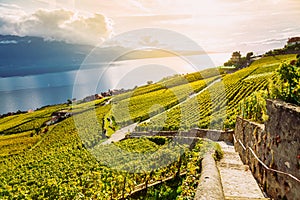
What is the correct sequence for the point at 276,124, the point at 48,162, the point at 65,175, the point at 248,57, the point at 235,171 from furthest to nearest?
the point at 248,57 → the point at 48,162 → the point at 65,175 → the point at 235,171 → the point at 276,124

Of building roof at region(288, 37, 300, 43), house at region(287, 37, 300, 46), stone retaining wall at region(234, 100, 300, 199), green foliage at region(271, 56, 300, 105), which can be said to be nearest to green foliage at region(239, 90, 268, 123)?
stone retaining wall at region(234, 100, 300, 199)

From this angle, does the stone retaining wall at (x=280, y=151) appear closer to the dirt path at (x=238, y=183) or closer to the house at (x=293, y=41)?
the dirt path at (x=238, y=183)

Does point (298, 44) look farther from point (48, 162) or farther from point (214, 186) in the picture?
point (214, 186)

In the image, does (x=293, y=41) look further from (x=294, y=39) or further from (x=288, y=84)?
(x=288, y=84)

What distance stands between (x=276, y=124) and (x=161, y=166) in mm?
7114

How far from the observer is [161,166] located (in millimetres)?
10953

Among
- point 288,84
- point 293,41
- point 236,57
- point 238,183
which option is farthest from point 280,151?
point 236,57

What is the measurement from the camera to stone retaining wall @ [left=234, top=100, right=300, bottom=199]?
351 cm

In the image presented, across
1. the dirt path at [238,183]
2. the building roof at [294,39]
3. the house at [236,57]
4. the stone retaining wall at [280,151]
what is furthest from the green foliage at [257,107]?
the house at [236,57]

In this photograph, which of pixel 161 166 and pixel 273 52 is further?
pixel 273 52

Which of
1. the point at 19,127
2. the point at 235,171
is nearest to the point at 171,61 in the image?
the point at 235,171

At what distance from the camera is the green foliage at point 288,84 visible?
416cm

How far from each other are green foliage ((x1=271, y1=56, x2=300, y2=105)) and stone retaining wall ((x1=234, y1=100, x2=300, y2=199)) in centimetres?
16

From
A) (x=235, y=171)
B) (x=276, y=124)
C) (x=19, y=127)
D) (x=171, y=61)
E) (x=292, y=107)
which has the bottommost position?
(x=19, y=127)
